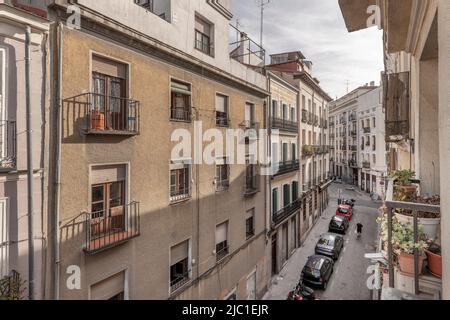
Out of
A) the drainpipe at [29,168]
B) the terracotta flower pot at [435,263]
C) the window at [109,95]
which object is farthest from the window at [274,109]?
the terracotta flower pot at [435,263]

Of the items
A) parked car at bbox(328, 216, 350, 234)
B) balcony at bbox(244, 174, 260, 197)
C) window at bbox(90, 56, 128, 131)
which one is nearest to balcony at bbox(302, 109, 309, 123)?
parked car at bbox(328, 216, 350, 234)

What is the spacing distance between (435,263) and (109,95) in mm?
6459

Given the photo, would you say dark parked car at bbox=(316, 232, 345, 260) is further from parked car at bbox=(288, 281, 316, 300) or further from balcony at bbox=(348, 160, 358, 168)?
balcony at bbox=(348, 160, 358, 168)

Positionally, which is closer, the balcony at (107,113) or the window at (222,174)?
the balcony at (107,113)

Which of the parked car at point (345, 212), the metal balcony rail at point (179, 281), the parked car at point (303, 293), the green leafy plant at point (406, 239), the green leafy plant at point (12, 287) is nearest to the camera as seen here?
the green leafy plant at point (406, 239)

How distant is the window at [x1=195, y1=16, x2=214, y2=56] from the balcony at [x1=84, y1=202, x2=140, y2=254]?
18.7ft

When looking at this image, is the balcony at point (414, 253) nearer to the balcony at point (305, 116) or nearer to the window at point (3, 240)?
the window at point (3, 240)

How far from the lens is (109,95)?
6117 millimetres

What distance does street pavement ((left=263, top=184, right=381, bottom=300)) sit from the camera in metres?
12.0

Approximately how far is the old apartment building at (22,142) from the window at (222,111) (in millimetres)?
5910

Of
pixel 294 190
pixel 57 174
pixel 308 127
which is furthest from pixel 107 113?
pixel 308 127

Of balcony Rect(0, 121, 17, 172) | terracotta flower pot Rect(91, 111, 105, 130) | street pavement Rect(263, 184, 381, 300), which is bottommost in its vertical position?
street pavement Rect(263, 184, 381, 300)

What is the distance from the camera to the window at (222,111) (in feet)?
32.7

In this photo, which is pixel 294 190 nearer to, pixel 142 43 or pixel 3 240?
pixel 142 43
